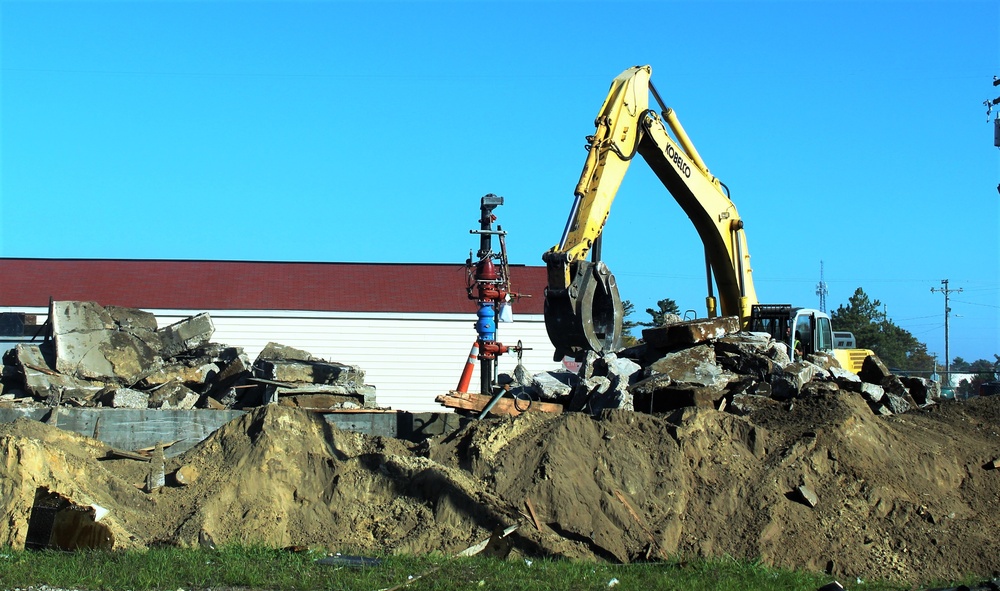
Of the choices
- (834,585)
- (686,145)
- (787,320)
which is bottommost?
(834,585)

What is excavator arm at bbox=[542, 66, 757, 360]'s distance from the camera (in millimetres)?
12891

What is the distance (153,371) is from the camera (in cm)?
1881

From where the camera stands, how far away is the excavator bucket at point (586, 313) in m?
12.7

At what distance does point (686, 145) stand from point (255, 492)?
30.3ft

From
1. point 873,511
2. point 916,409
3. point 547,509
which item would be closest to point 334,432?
point 547,509

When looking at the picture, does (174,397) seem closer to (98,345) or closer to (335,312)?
(98,345)

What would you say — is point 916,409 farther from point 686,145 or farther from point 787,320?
point 686,145

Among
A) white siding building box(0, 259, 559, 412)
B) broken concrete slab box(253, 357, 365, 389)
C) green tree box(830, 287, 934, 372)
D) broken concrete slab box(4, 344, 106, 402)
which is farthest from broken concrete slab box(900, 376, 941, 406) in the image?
green tree box(830, 287, 934, 372)

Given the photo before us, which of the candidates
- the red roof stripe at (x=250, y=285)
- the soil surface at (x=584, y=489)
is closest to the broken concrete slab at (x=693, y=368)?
the soil surface at (x=584, y=489)

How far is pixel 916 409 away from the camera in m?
13.6

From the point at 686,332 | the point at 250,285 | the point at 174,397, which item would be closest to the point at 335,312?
the point at 250,285

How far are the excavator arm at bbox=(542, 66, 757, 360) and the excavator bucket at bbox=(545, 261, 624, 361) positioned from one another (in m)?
0.01

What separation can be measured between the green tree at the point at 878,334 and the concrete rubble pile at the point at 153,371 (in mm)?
41094

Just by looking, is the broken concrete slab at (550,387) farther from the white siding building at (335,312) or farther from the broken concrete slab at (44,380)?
the white siding building at (335,312)
